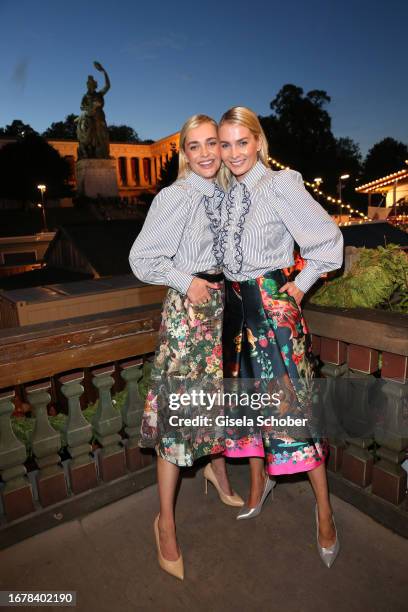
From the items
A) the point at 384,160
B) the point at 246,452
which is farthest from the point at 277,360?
the point at 384,160

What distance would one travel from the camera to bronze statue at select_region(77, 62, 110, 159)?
31.4 metres

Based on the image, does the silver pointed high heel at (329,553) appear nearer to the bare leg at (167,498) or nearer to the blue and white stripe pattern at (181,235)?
the bare leg at (167,498)

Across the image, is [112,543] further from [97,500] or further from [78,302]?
[78,302]

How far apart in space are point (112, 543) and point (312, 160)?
5802 cm

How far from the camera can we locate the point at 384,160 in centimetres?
6469

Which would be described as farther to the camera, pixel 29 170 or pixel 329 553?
pixel 29 170

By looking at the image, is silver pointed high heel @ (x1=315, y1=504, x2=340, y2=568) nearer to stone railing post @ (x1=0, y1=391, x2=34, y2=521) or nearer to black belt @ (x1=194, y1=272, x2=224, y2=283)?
black belt @ (x1=194, y1=272, x2=224, y2=283)

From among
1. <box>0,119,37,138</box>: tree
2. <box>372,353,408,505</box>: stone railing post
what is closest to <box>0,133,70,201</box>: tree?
<box>0,119,37,138</box>: tree

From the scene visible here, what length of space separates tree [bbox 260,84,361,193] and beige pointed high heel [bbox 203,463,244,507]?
55631 millimetres

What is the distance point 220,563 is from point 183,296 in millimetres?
1288

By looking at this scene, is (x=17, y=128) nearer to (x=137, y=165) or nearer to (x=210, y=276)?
(x=137, y=165)

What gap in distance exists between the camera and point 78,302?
9.72 m

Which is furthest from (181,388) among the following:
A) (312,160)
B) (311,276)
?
(312,160)

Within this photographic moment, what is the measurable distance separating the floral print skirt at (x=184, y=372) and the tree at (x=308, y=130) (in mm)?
55838
